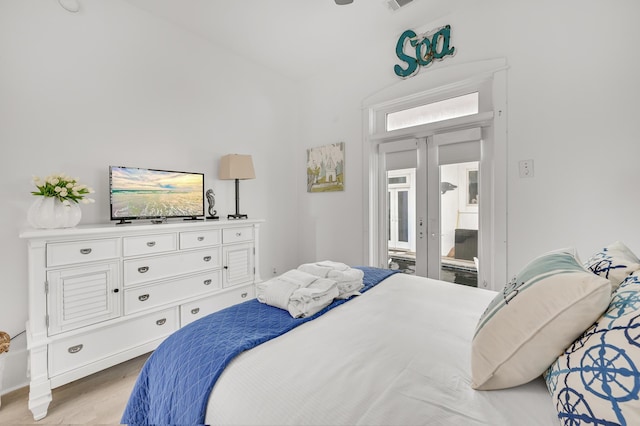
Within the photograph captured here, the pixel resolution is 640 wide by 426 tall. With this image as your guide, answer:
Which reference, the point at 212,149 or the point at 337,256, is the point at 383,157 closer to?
the point at 337,256

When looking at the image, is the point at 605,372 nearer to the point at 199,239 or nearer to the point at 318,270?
the point at 318,270

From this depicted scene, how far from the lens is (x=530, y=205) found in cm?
237

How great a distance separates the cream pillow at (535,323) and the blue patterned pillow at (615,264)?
0.69ft

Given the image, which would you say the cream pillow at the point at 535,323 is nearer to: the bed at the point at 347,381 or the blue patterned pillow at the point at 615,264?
the bed at the point at 347,381

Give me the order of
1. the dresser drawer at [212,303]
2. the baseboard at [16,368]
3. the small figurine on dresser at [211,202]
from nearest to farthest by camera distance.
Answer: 1. the baseboard at [16,368]
2. the dresser drawer at [212,303]
3. the small figurine on dresser at [211,202]

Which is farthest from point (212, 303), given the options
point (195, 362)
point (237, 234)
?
point (195, 362)

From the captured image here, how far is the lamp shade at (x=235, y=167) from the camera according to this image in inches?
120

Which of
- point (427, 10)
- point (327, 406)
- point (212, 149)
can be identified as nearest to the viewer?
point (327, 406)

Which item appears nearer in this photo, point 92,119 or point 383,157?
point 92,119

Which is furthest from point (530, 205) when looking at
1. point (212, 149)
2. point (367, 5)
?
point (212, 149)

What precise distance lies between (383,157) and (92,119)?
9.56 ft

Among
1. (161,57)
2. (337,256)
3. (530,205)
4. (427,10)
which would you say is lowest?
(337,256)

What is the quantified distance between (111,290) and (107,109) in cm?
159

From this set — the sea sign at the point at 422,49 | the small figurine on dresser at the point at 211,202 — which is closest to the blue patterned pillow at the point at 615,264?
the sea sign at the point at 422,49
